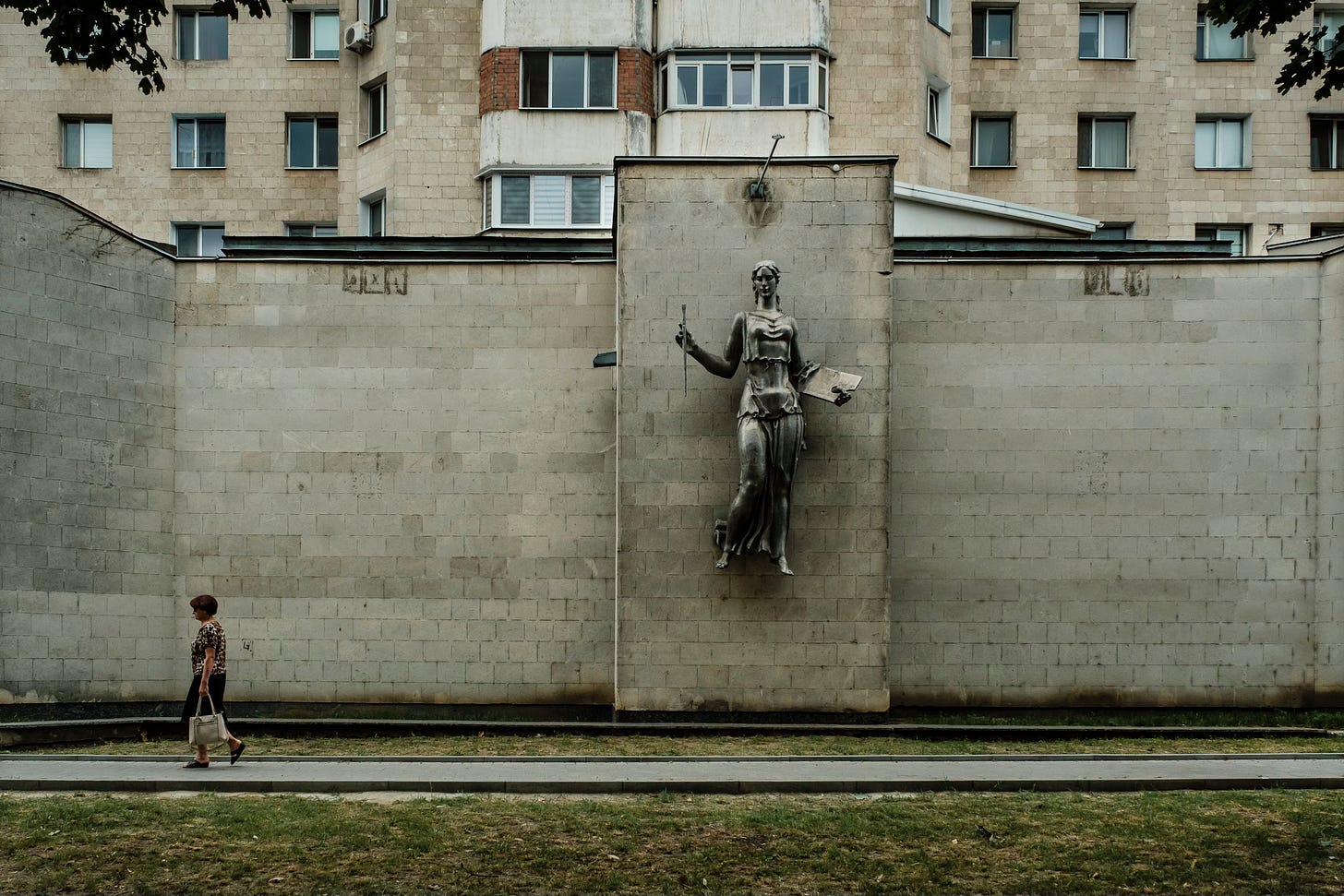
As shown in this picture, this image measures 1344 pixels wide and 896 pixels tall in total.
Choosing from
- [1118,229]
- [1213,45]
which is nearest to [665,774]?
[1118,229]

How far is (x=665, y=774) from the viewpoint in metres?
14.6

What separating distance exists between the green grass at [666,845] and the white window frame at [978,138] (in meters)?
24.3

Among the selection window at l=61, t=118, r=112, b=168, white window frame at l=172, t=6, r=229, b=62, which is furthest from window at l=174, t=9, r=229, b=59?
window at l=61, t=118, r=112, b=168

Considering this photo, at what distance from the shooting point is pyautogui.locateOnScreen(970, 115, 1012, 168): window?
3581cm

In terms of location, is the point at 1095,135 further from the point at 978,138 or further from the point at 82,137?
the point at 82,137

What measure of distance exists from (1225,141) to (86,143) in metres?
26.5

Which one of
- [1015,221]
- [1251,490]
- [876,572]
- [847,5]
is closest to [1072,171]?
[847,5]

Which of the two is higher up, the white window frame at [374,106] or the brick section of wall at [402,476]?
the white window frame at [374,106]

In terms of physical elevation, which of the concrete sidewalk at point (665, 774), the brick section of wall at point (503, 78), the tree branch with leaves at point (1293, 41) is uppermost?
the brick section of wall at point (503, 78)

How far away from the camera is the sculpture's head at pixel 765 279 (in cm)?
1833

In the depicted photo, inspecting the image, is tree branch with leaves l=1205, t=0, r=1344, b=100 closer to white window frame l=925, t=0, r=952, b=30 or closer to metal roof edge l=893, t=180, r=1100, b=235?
metal roof edge l=893, t=180, r=1100, b=235

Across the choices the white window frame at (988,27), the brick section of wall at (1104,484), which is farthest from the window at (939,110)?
the brick section of wall at (1104,484)

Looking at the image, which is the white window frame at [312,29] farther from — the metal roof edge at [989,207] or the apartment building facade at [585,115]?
the metal roof edge at [989,207]

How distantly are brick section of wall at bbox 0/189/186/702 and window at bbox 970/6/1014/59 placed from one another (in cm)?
2216
